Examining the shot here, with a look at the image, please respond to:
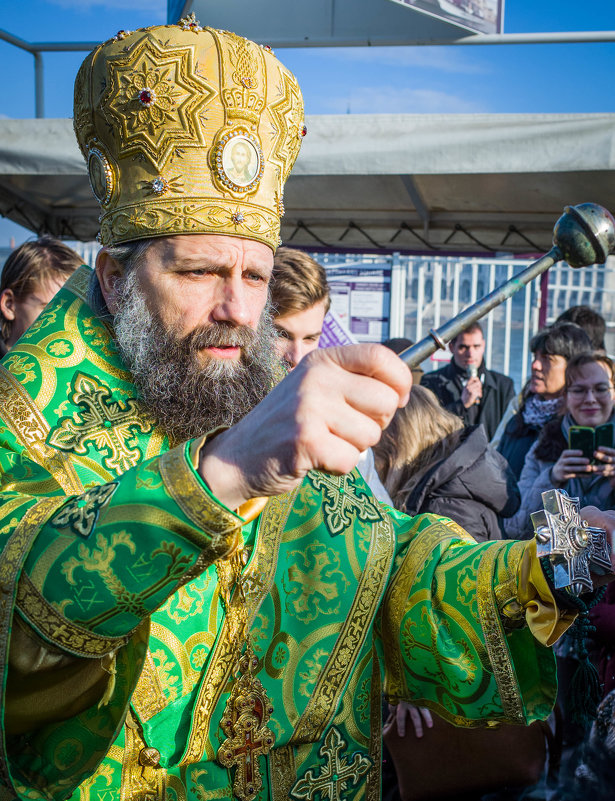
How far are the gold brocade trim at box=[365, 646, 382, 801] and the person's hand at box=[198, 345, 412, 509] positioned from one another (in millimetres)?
848

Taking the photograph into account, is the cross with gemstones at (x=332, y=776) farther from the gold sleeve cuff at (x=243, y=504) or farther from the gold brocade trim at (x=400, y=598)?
the gold sleeve cuff at (x=243, y=504)

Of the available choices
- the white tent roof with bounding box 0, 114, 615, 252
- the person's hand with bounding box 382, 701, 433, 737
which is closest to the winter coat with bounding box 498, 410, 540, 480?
the white tent roof with bounding box 0, 114, 615, 252

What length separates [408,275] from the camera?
6.88 m

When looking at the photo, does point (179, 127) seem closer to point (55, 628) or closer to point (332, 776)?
point (55, 628)

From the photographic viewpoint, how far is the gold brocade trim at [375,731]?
6.13ft

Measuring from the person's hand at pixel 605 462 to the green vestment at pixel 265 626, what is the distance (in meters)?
1.82

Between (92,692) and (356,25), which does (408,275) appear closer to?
(356,25)

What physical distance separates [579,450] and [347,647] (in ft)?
7.07

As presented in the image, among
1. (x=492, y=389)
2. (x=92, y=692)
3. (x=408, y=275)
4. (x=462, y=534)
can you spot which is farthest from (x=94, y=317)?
(x=408, y=275)

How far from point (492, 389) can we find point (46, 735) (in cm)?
497

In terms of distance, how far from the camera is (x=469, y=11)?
5441mm

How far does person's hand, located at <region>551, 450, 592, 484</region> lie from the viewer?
3549 mm

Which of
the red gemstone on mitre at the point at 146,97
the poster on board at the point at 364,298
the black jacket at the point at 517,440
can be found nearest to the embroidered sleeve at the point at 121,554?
the red gemstone on mitre at the point at 146,97

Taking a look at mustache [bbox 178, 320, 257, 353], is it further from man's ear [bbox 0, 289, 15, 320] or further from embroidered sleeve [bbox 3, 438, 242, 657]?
man's ear [bbox 0, 289, 15, 320]
